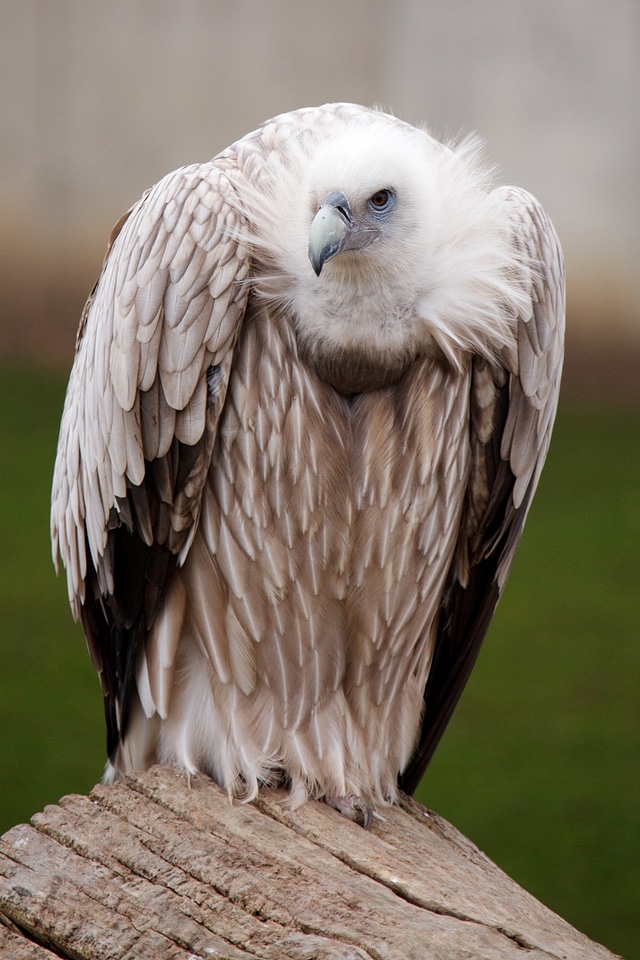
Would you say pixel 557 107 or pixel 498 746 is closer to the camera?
pixel 498 746

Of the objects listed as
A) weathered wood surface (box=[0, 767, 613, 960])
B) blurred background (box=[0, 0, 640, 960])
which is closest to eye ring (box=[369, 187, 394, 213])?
weathered wood surface (box=[0, 767, 613, 960])

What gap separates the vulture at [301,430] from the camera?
207 cm

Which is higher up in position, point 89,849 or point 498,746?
point 89,849

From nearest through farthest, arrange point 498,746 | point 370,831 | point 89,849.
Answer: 1. point 89,849
2. point 370,831
3. point 498,746

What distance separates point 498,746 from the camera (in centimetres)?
484

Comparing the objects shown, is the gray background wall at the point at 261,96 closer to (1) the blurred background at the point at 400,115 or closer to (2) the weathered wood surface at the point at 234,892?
(1) the blurred background at the point at 400,115

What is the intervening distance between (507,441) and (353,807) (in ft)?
2.57

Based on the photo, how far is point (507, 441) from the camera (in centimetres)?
229

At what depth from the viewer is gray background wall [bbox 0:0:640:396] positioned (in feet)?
18.9

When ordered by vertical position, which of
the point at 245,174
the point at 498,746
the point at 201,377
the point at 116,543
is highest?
the point at 245,174

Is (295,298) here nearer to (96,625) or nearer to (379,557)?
(379,557)

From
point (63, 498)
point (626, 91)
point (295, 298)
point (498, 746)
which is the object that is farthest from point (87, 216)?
point (295, 298)

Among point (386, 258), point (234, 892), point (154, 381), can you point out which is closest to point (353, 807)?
point (234, 892)

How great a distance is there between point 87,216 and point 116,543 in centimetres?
396
